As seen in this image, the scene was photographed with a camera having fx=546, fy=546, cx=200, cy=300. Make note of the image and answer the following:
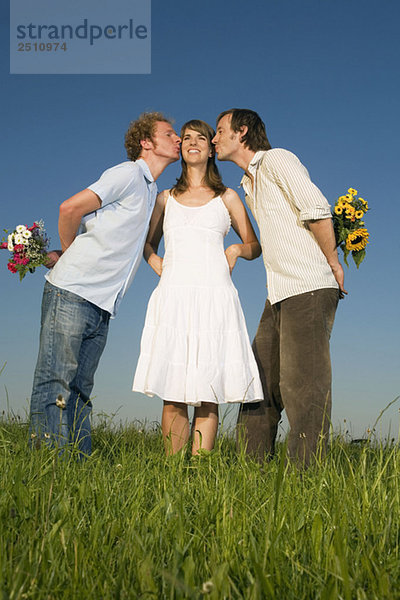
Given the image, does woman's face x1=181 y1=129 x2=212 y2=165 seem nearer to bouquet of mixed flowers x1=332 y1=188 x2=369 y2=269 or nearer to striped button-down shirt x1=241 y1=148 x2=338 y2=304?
striped button-down shirt x1=241 y1=148 x2=338 y2=304

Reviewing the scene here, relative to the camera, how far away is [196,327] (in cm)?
448

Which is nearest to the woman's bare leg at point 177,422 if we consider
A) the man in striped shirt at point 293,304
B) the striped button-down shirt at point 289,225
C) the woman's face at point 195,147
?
the man in striped shirt at point 293,304

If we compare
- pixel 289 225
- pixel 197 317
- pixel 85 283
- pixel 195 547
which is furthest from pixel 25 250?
pixel 195 547

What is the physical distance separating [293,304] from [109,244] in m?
Result: 1.56

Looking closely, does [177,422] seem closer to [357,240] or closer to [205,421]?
[205,421]

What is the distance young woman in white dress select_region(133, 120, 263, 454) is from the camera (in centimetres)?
434

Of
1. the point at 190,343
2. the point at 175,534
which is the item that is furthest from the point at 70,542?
the point at 190,343

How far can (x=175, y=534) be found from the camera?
6.41ft

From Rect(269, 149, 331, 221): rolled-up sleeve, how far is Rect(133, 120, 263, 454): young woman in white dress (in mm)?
785

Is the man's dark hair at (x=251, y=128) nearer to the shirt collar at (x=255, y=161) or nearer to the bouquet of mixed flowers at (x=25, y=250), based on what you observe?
the shirt collar at (x=255, y=161)

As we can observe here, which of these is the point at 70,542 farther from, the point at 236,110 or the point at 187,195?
the point at 236,110

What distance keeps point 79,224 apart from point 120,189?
44cm

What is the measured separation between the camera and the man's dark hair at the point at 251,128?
4.63 m

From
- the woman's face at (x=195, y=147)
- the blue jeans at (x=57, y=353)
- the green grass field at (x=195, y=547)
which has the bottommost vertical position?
the green grass field at (x=195, y=547)
